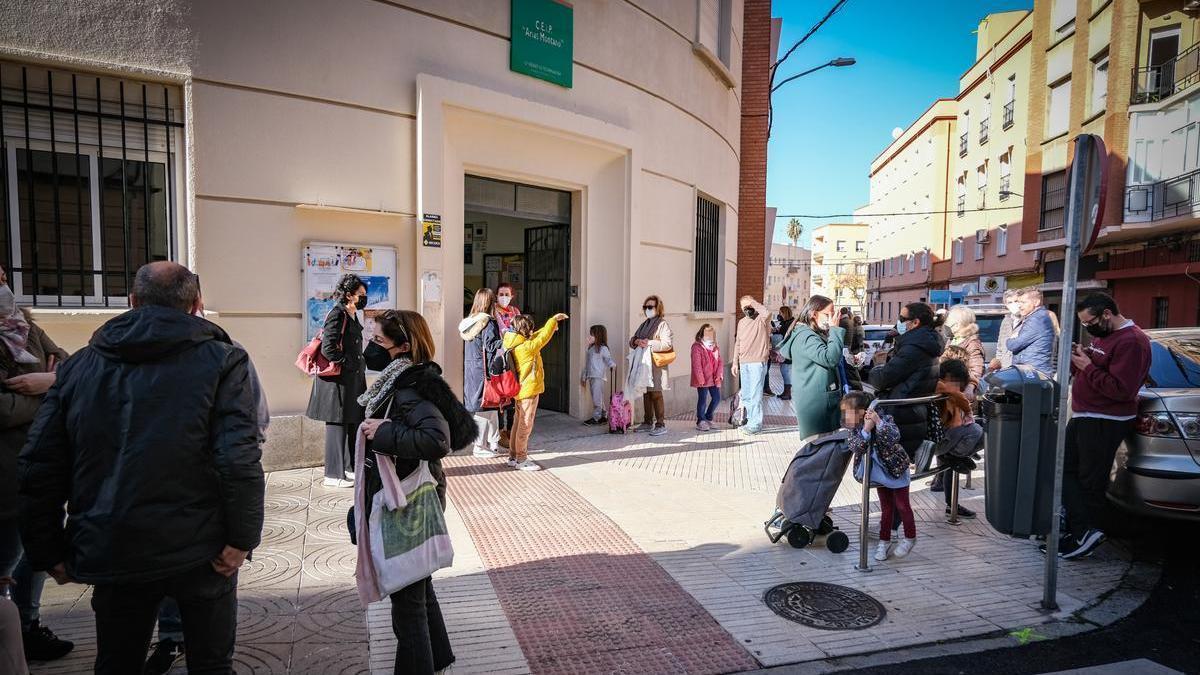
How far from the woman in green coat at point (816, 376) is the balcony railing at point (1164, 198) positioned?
2199 cm

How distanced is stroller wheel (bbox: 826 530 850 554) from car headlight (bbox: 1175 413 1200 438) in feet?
7.71

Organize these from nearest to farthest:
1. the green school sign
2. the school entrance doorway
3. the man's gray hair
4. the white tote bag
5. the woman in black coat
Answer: the man's gray hair
the white tote bag
the woman in black coat
the green school sign
the school entrance doorway

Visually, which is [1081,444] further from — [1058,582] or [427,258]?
[427,258]

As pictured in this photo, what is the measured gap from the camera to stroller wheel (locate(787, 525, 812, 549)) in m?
4.99

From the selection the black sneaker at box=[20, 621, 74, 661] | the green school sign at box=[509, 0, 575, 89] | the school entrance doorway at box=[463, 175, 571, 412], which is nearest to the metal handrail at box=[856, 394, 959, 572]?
the black sneaker at box=[20, 621, 74, 661]

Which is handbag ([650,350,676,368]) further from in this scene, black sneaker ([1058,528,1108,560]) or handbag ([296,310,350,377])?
black sneaker ([1058,528,1108,560])

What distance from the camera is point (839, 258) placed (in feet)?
290

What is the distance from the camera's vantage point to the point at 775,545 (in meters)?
5.09

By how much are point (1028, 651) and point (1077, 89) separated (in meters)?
29.6

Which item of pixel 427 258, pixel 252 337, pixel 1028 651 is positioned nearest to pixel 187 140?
pixel 252 337

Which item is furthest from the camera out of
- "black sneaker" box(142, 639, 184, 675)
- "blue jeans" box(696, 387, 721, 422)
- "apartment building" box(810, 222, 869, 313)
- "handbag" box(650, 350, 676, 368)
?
"apartment building" box(810, 222, 869, 313)

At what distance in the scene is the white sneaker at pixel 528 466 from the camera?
706 cm

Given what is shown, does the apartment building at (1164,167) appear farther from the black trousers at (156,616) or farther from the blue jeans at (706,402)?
the black trousers at (156,616)

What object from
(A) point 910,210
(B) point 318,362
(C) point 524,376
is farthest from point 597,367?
(A) point 910,210
